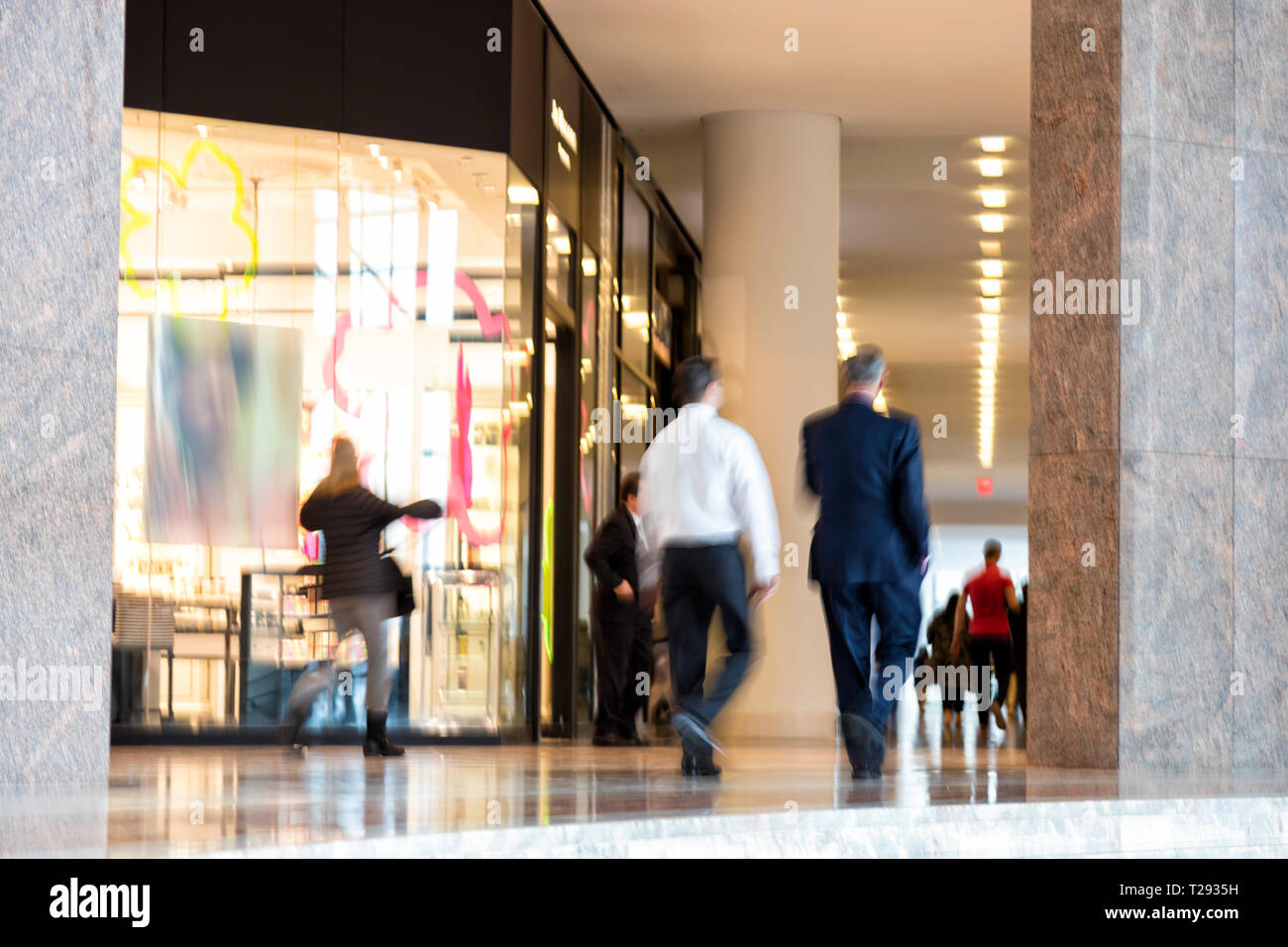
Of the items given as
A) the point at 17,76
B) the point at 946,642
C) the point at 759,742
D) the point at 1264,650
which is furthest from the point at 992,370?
the point at 17,76

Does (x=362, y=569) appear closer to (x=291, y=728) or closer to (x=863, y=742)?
(x=291, y=728)

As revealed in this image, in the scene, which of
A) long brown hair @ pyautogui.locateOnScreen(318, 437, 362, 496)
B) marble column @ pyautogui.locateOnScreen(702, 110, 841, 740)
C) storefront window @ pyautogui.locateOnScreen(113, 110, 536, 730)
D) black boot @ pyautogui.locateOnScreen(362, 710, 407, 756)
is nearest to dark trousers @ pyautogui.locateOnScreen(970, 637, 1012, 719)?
marble column @ pyautogui.locateOnScreen(702, 110, 841, 740)

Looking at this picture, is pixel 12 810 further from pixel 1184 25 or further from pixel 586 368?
pixel 586 368

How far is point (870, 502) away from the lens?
23.0 feet

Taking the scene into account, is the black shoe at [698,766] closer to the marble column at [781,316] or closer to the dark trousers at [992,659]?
the marble column at [781,316]

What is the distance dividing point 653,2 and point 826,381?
4.07 m

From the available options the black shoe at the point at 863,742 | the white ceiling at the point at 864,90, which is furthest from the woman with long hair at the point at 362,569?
the white ceiling at the point at 864,90

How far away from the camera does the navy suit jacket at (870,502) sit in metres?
6.95

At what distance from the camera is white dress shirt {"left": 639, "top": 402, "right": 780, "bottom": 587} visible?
7102 millimetres

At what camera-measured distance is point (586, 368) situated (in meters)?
15.5

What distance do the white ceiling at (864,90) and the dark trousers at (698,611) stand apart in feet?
24.0

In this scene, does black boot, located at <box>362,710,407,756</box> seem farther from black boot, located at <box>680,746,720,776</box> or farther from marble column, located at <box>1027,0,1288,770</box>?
marble column, located at <box>1027,0,1288,770</box>

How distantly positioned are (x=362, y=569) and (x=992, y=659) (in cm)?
890

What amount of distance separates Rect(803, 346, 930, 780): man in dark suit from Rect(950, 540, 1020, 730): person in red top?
9.03 meters
